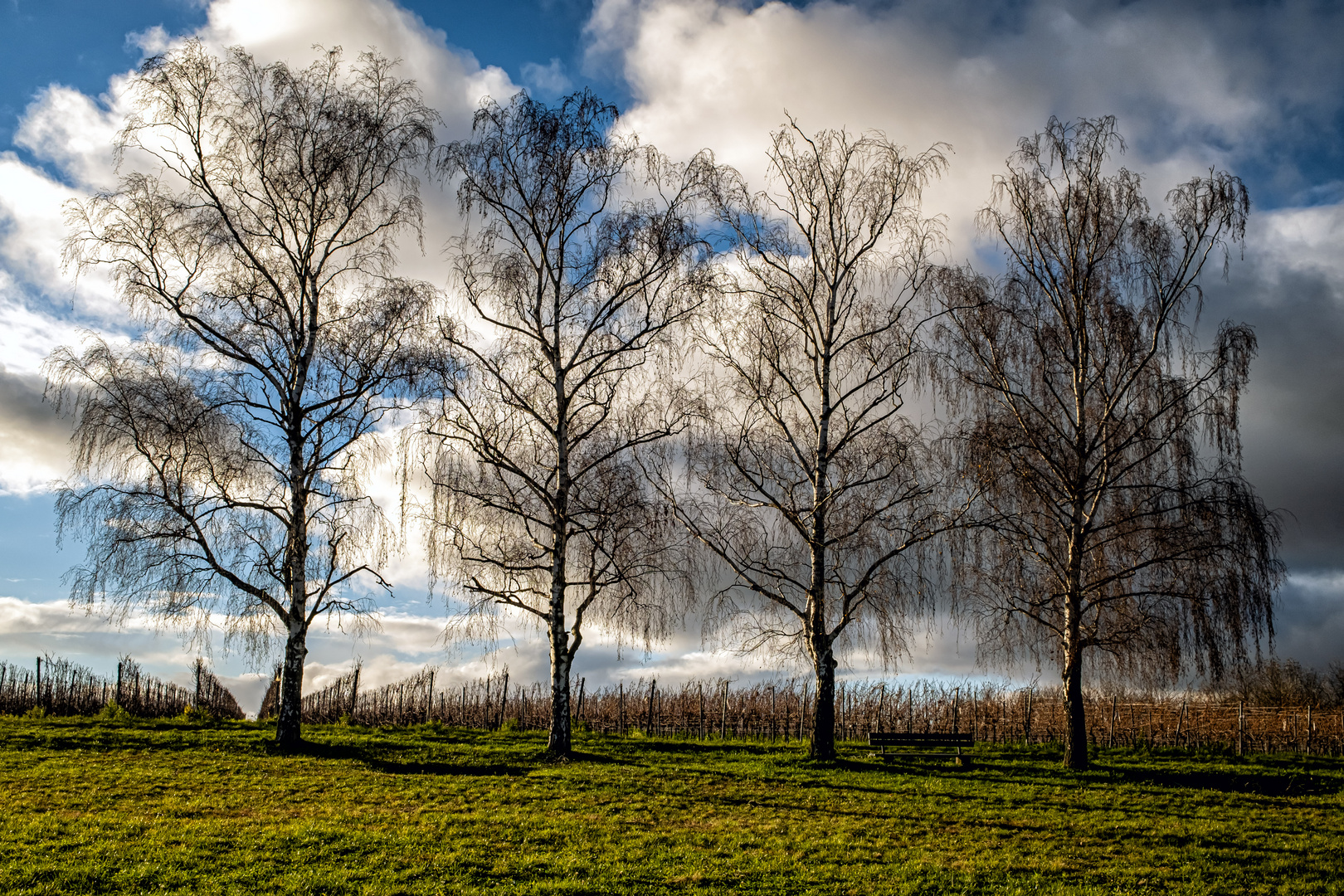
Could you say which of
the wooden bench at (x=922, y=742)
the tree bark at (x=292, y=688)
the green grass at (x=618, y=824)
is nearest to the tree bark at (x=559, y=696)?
the green grass at (x=618, y=824)

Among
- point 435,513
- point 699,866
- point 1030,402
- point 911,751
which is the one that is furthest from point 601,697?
point 699,866

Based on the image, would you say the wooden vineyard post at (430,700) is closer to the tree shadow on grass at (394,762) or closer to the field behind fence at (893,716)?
the field behind fence at (893,716)

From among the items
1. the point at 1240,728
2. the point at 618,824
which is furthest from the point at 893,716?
the point at 618,824

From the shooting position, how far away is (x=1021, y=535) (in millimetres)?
18719

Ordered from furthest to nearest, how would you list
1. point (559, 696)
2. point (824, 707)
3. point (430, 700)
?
point (430, 700) → point (824, 707) → point (559, 696)

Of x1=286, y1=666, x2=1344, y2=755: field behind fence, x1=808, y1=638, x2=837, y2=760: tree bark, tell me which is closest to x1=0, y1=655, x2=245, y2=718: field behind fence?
x1=286, y1=666, x2=1344, y2=755: field behind fence

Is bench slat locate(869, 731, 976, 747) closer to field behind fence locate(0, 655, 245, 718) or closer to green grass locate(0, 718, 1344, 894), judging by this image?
green grass locate(0, 718, 1344, 894)

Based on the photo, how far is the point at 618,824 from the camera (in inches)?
442

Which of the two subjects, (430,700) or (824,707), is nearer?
(824,707)

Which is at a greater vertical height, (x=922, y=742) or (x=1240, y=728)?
(x=922, y=742)

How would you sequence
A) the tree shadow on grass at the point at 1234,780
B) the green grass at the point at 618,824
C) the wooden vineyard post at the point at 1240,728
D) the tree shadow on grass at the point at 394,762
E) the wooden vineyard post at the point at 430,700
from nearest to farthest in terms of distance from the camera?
1. the green grass at the point at 618,824
2. the tree shadow on grass at the point at 394,762
3. the tree shadow on grass at the point at 1234,780
4. the wooden vineyard post at the point at 1240,728
5. the wooden vineyard post at the point at 430,700

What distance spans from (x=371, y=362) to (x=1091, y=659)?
17.8m

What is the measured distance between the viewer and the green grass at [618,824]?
8.69 meters

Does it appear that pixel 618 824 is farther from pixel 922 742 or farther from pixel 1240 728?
pixel 1240 728
